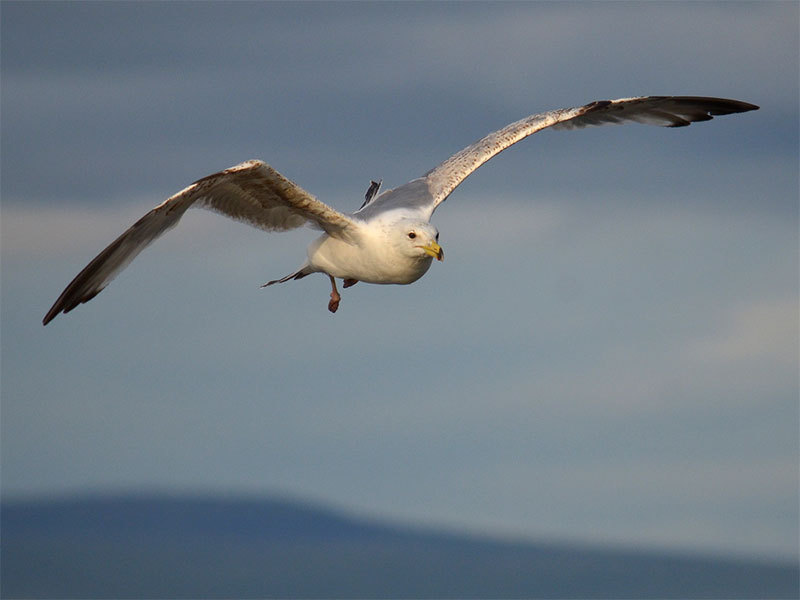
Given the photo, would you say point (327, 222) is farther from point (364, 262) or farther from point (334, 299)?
point (334, 299)

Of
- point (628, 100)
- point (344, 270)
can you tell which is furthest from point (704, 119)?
point (344, 270)

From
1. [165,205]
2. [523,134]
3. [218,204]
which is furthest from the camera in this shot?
[523,134]

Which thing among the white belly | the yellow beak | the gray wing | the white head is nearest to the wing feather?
the gray wing

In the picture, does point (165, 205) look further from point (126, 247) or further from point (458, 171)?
point (458, 171)

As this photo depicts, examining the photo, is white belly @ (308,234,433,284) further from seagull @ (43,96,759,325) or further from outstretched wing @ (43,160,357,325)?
outstretched wing @ (43,160,357,325)

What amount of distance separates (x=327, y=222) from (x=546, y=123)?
4982 mm

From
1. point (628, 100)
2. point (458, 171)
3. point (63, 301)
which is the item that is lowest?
point (63, 301)

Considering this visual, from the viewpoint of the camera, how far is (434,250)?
622 inches

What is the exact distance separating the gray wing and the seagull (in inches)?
1.1

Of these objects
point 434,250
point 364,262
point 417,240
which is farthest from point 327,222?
point 434,250

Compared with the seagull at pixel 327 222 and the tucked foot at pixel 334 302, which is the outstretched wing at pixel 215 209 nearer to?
the seagull at pixel 327 222

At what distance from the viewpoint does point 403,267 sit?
16328mm

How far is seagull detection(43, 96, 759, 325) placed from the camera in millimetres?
15750

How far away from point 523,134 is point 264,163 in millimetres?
5716
